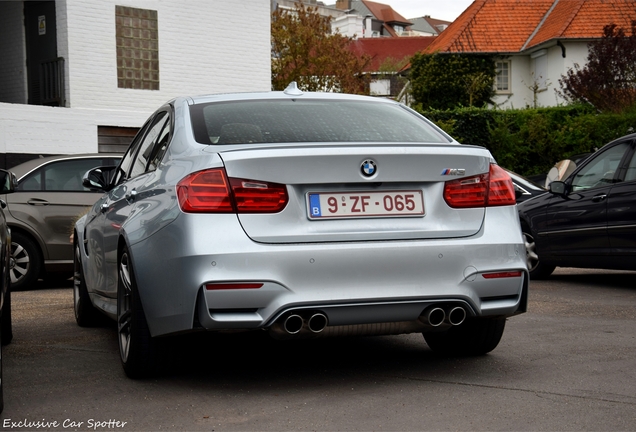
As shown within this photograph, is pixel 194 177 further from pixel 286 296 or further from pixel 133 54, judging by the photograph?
pixel 133 54

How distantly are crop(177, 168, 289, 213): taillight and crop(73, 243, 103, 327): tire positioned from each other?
2954mm

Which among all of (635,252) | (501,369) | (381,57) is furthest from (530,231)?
(381,57)

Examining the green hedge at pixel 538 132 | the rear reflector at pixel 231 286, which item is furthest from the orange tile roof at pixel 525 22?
the rear reflector at pixel 231 286

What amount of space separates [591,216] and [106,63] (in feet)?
52.8

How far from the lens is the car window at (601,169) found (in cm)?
1030

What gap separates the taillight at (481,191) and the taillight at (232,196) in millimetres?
884

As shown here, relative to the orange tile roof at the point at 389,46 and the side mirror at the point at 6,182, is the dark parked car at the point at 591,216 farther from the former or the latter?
the orange tile roof at the point at 389,46

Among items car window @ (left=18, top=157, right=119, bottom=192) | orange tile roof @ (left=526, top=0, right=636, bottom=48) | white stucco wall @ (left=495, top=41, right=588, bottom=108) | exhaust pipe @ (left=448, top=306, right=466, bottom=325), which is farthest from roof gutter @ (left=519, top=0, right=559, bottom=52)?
exhaust pipe @ (left=448, top=306, right=466, bottom=325)

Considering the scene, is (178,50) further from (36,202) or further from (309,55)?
(309,55)

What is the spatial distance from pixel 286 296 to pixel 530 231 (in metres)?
7.46

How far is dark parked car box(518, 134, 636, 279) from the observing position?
9.99m

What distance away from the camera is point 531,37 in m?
47.6

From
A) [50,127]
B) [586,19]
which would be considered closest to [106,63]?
[50,127]

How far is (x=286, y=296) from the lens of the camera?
4.72 m
